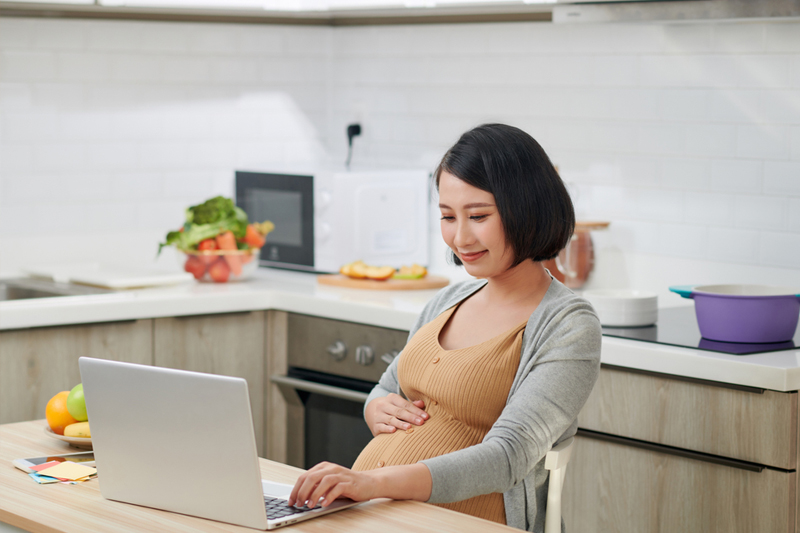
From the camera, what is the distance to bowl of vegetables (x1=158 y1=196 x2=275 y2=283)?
316cm

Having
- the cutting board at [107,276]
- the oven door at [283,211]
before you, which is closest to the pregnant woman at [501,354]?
the cutting board at [107,276]

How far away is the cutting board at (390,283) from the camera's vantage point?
3.04 metres

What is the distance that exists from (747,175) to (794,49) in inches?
13.9

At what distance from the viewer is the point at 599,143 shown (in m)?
3.14

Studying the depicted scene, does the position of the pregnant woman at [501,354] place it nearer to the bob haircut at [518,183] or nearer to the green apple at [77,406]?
the bob haircut at [518,183]

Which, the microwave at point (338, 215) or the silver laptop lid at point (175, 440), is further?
the microwave at point (338, 215)

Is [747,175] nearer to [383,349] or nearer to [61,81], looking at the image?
[383,349]

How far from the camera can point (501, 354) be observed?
1.75 meters

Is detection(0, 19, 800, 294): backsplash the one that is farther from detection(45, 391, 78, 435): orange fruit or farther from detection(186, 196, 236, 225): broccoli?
detection(45, 391, 78, 435): orange fruit

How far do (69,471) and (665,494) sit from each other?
1277 millimetres

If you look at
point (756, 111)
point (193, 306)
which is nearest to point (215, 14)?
point (193, 306)

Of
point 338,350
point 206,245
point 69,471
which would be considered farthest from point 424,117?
point 69,471

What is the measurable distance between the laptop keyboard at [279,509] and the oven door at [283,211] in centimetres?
197

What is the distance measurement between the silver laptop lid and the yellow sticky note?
0.12 m
